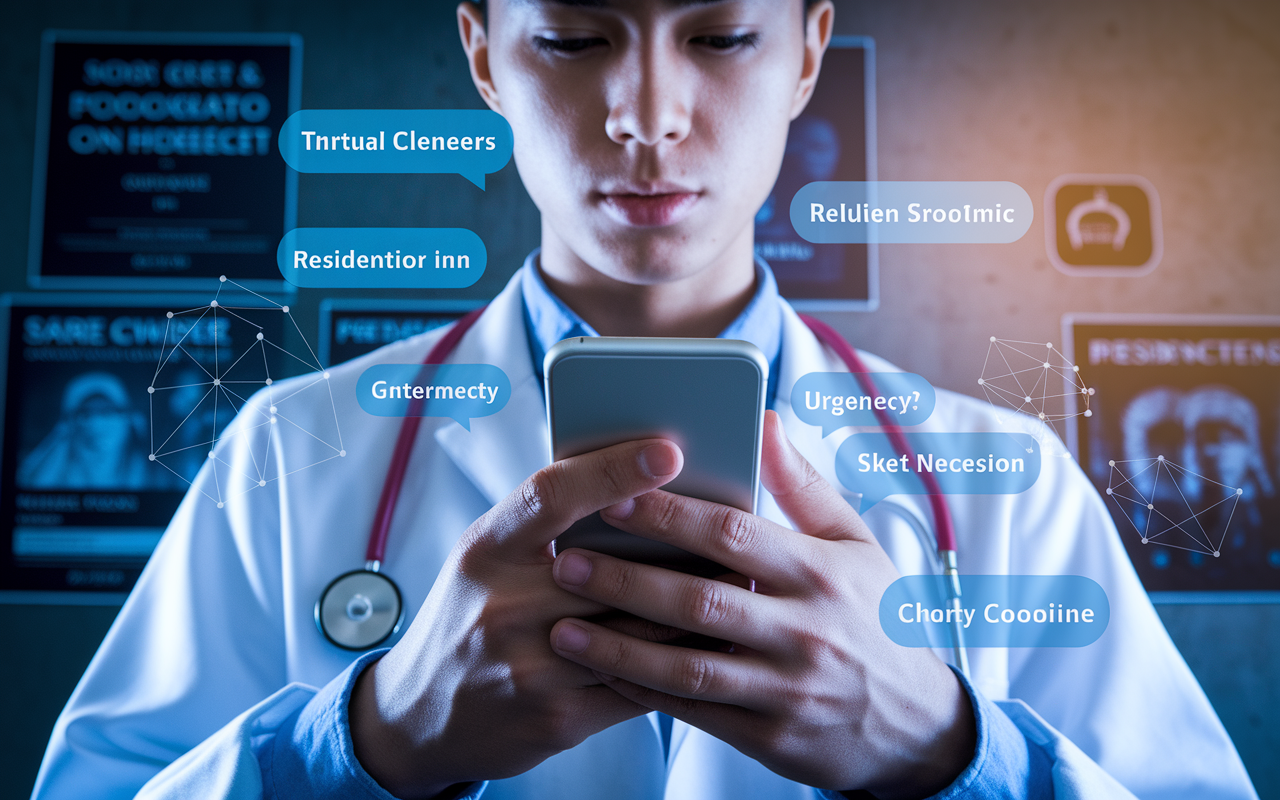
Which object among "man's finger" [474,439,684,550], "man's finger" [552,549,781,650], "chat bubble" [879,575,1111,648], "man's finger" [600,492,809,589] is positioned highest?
"man's finger" [474,439,684,550]

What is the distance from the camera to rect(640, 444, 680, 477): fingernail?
0.46m

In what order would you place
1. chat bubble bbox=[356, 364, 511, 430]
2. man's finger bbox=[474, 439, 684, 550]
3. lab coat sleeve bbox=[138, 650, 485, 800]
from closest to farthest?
1. man's finger bbox=[474, 439, 684, 550]
2. lab coat sleeve bbox=[138, 650, 485, 800]
3. chat bubble bbox=[356, 364, 511, 430]

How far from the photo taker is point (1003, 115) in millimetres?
847

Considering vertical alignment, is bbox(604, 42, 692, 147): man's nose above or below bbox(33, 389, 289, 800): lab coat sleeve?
above

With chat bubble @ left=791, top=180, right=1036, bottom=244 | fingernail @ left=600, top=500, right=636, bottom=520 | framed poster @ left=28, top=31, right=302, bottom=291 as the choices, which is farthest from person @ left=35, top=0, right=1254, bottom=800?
framed poster @ left=28, top=31, right=302, bottom=291

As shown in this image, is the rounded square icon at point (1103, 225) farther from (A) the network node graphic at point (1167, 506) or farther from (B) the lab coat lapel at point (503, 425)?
(B) the lab coat lapel at point (503, 425)

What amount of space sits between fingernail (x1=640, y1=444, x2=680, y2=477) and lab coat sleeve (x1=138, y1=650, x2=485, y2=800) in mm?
328

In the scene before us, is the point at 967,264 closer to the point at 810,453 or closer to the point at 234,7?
the point at 810,453

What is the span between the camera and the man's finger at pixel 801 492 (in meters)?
0.51

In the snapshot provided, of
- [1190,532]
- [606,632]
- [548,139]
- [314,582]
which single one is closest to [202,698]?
[314,582]

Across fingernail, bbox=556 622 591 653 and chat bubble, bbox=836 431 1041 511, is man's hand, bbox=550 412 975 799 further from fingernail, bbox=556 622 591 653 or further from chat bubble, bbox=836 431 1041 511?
chat bubble, bbox=836 431 1041 511

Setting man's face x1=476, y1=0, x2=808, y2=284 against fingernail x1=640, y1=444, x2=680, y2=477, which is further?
man's face x1=476, y1=0, x2=808, y2=284

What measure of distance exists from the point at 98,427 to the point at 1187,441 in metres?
1.25

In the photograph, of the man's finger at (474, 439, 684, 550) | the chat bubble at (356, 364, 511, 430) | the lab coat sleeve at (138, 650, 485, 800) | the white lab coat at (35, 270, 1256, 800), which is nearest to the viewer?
the man's finger at (474, 439, 684, 550)
